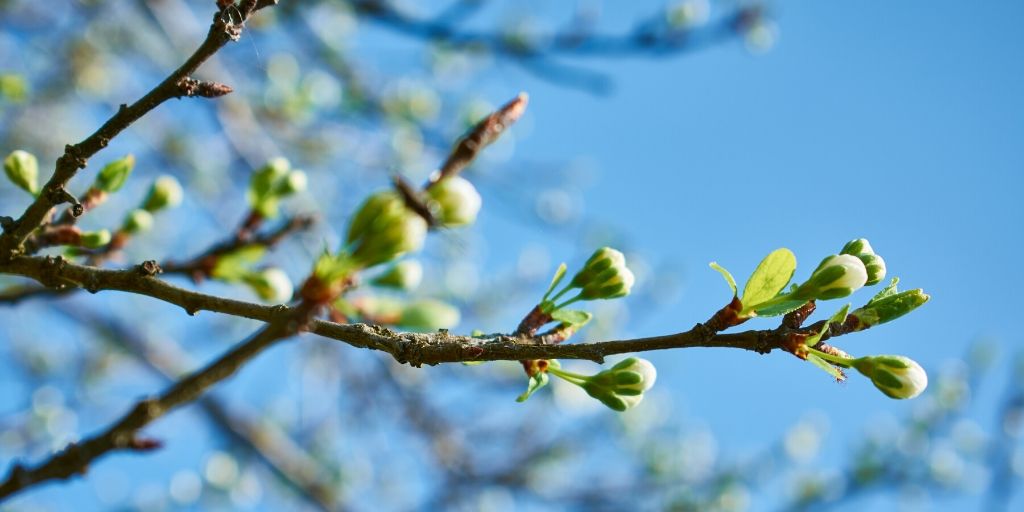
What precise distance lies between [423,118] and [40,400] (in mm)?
3936

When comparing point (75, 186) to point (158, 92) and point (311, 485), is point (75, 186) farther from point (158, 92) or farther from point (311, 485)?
point (158, 92)

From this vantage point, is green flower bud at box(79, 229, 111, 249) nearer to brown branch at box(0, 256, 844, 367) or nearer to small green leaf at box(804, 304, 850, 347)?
brown branch at box(0, 256, 844, 367)

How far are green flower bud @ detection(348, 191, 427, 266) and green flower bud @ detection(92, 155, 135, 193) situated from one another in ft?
3.88

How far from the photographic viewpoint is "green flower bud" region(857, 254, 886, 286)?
5.60 ft

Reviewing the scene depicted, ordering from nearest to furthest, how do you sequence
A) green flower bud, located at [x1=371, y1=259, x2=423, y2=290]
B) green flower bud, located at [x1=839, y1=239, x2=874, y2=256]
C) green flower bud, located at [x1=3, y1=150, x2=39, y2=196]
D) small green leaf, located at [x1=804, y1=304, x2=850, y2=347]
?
small green leaf, located at [x1=804, y1=304, x2=850, y2=347] → green flower bud, located at [x1=839, y1=239, x2=874, y2=256] → green flower bud, located at [x1=3, y1=150, x2=39, y2=196] → green flower bud, located at [x1=371, y1=259, x2=423, y2=290]

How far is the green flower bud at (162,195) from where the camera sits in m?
2.41

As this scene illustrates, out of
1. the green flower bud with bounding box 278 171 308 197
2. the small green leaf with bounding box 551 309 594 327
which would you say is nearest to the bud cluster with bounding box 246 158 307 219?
the green flower bud with bounding box 278 171 308 197

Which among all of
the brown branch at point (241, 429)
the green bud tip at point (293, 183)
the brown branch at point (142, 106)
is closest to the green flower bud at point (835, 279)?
the brown branch at point (142, 106)

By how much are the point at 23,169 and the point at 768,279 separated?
5.80ft

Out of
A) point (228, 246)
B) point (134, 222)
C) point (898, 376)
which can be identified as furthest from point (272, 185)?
point (898, 376)

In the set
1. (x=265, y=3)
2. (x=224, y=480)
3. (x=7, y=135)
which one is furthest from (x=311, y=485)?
(x=265, y=3)

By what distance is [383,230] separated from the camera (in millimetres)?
1121

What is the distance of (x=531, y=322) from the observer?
66.4 inches

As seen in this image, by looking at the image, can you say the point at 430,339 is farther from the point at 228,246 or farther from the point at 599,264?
the point at 228,246
